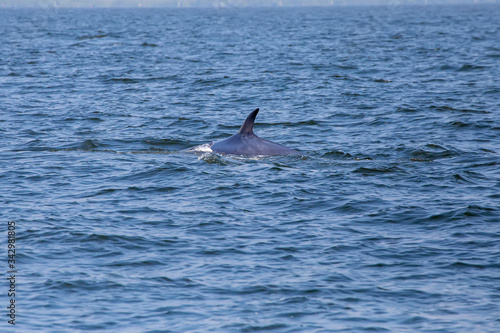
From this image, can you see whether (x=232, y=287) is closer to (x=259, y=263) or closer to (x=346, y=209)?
(x=259, y=263)

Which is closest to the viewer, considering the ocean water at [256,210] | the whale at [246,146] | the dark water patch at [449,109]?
the ocean water at [256,210]

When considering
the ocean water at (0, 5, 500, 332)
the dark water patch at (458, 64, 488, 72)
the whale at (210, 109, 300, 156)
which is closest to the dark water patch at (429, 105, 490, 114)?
the ocean water at (0, 5, 500, 332)

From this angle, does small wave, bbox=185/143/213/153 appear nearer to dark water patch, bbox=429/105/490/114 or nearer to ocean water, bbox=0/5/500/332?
ocean water, bbox=0/5/500/332

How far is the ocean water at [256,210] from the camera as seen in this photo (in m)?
9.38

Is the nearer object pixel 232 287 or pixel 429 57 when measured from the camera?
pixel 232 287

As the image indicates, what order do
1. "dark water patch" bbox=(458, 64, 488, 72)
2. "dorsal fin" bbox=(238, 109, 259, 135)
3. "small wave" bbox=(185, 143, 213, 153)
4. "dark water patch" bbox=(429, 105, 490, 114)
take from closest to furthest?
"dorsal fin" bbox=(238, 109, 259, 135) < "small wave" bbox=(185, 143, 213, 153) < "dark water patch" bbox=(429, 105, 490, 114) < "dark water patch" bbox=(458, 64, 488, 72)

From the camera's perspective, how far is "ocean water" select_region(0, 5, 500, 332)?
9375mm

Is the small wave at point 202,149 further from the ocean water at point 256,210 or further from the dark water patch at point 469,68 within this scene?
the dark water patch at point 469,68

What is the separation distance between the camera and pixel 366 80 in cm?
3145

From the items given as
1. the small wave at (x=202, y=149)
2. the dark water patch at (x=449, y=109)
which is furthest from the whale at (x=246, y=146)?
the dark water patch at (x=449, y=109)

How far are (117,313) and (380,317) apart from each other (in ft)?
11.4

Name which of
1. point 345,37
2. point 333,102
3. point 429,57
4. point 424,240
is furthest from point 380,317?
point 345,37

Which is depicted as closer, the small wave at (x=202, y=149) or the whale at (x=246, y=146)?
the whale at (x=246, y=146)

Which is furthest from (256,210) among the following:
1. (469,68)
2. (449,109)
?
(469,68)
